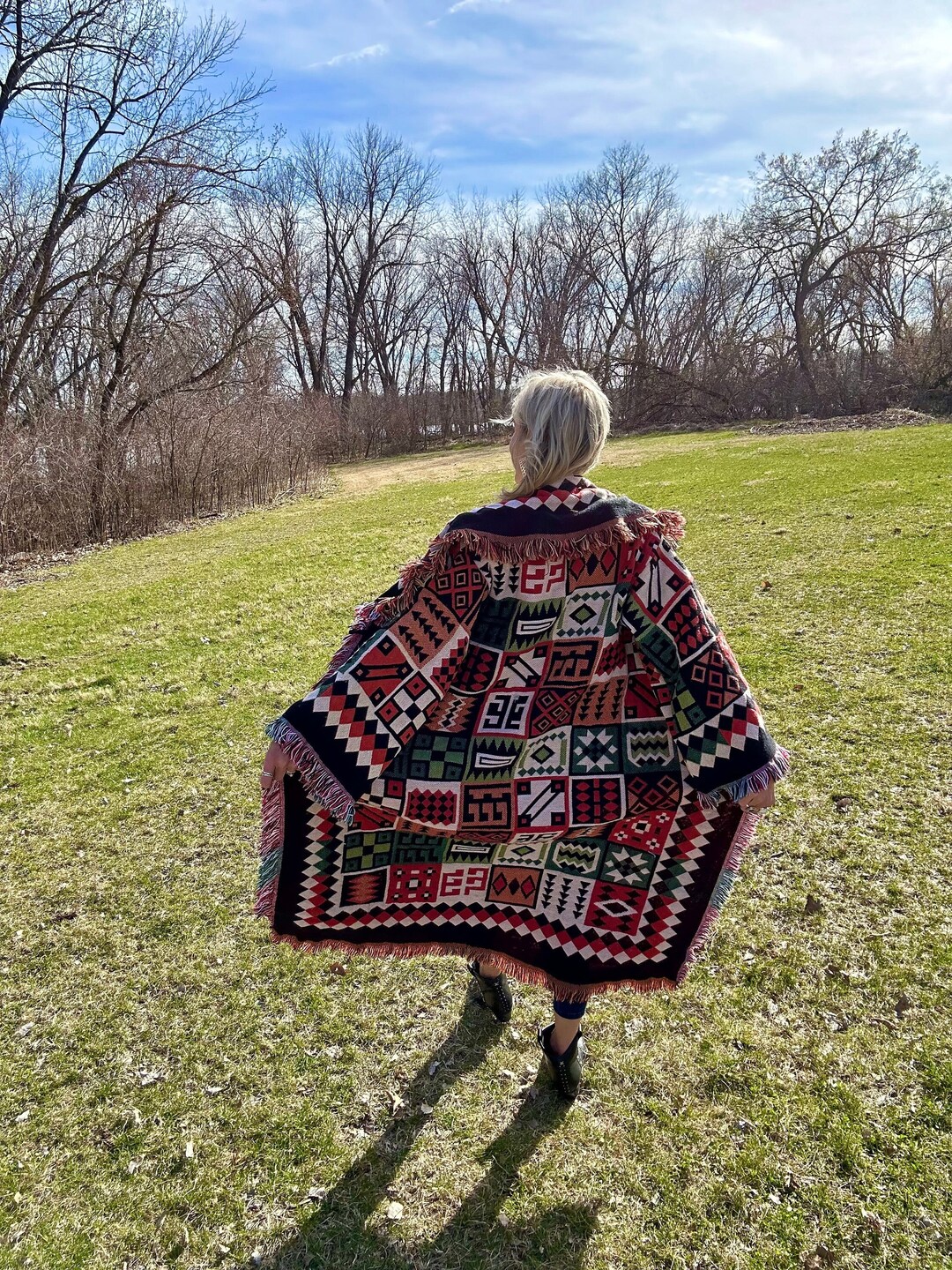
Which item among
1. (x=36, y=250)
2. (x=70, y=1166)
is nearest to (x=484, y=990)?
(x=70, y=1166)

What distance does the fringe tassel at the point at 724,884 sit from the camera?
2.08 meters

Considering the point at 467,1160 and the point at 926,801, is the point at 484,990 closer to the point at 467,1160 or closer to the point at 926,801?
the point at 467,1160

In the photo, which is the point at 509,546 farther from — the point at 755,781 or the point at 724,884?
the point at 724,884

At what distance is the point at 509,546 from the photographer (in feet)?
6.01

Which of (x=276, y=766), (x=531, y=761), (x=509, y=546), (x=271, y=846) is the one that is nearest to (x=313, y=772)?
(x=276, y=766)

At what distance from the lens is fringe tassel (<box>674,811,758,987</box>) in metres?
2.08

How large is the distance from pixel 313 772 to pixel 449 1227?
51.0 inches

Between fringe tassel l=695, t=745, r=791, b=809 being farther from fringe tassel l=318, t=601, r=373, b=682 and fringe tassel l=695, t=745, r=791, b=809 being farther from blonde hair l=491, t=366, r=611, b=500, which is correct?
fringe tassel l=318, t=601, r=373, b=682

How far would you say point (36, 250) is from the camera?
13.3 m

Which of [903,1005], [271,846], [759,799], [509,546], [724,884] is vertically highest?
[509,546]

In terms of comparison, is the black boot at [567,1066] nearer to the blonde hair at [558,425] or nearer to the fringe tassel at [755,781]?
the fringe tassel at [755,781]

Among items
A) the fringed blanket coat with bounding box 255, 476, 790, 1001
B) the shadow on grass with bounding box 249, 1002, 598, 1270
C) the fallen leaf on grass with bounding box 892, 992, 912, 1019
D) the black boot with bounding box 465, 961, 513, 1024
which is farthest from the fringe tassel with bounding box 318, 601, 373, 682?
the fallen leaf on grass with bounding box 892, 992, 912, 1019

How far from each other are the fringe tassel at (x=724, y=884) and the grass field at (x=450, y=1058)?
0.43 m

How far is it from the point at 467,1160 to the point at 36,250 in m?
16.1
